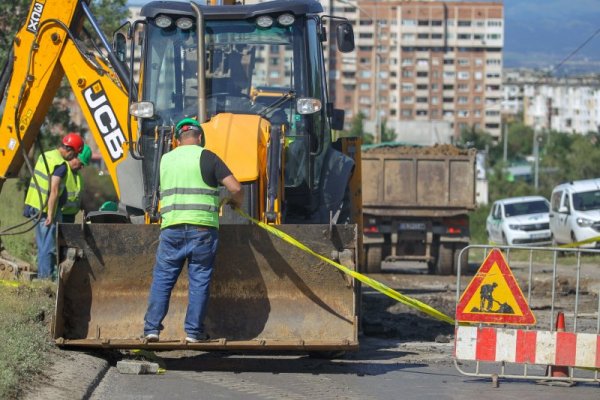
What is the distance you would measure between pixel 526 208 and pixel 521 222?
127 cm

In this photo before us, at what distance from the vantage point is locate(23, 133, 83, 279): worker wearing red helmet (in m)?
14.1

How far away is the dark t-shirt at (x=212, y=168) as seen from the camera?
9680 millimetres

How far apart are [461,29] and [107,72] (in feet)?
379

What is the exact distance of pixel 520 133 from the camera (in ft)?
472

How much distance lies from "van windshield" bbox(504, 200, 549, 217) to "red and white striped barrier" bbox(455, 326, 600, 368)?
25.1 m

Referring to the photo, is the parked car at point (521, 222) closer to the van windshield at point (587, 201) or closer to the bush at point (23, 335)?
the van windshield at point (587, 201)

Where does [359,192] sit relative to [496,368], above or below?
above

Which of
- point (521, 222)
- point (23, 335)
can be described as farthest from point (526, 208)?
point (23, 335)

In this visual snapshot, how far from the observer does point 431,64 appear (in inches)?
5094

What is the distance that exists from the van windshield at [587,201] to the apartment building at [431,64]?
8838cm

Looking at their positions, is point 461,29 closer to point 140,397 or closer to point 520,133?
point 520,133

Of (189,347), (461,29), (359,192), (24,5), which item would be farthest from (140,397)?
(461,29)

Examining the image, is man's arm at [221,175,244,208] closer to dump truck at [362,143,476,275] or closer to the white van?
dump truck at [362,143,476,275]

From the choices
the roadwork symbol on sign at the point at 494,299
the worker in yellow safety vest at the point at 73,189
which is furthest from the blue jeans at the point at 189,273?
the worker in yellow safety vest at the point at 73,189
